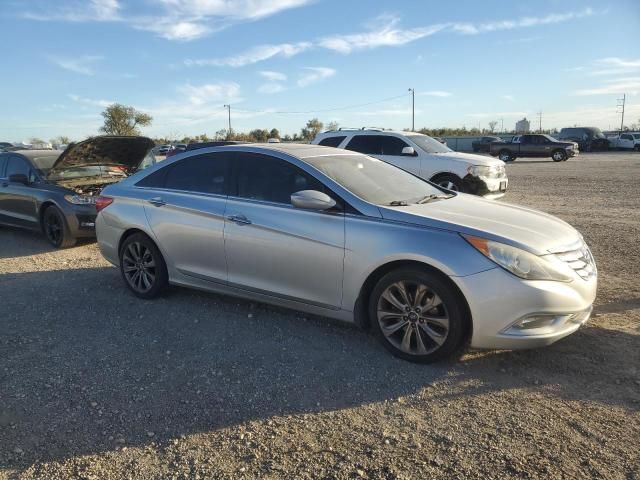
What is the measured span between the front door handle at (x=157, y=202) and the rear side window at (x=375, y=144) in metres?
7.14

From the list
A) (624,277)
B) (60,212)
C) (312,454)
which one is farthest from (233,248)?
(60,212)

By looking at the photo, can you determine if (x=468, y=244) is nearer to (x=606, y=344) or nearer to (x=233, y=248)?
(x=606, y=344)

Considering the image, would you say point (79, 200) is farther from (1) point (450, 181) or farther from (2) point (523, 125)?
(2) point (523, 125)

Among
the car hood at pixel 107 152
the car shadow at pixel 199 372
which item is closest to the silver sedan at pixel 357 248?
the car shadow at pixel 199 372

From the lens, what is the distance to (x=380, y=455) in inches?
112

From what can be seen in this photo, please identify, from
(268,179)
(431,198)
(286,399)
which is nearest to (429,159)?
(431,198)

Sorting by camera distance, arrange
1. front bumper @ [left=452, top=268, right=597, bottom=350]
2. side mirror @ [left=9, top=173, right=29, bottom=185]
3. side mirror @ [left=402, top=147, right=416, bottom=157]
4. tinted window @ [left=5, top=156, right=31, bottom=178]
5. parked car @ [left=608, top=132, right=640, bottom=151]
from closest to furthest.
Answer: front bumper @ [left=452, top=268, right=597, bottom=350] → side mirror @ [left=9, top=173, right=29, bottom=185] → tinted window @ [left=5, top=156, right=31, bottom=178] → side mirror @ [left=402, top=147, right=416, bottom=157] → parked car @ [left=608, top=132, right=640, bottom=151]

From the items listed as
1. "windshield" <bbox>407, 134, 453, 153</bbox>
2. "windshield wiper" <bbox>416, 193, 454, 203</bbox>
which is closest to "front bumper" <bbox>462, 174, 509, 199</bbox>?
Answer: "windshield" <bbox>407, 134, 453, 153</bbox>

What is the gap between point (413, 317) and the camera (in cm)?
388

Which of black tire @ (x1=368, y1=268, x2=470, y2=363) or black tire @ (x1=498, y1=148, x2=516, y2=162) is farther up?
black tire @ (x1=498, y1=148, x2=516, y2=162)

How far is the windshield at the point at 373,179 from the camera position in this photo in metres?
4.45

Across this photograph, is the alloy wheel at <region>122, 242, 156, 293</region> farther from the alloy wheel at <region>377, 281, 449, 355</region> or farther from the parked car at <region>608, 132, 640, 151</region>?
the parked car at <region>608, 132, 640, 151</region>

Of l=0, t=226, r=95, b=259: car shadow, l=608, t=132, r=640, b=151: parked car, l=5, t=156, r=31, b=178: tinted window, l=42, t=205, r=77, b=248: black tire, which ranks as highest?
l=608, t=132, r=640, b=151: parked car

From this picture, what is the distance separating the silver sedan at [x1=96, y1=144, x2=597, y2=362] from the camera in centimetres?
364
